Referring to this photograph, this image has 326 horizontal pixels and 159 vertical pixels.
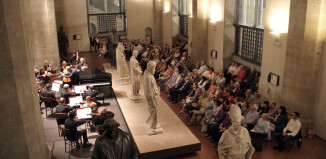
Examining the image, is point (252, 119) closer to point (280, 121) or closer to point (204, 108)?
point (280, 121)

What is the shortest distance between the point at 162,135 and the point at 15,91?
4.45 metres

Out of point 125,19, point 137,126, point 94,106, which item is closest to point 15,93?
point 94,106

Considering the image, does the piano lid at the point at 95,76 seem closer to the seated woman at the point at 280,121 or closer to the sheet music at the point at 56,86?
the sheet music at the point at 56,86

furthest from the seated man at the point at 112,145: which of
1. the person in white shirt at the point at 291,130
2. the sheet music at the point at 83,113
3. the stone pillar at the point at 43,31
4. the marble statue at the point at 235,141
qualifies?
the stone pillar at the point at 43,31

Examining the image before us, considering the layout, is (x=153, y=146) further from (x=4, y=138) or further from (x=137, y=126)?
(x=4, y=138)

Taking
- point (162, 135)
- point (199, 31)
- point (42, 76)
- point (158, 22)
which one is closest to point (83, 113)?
point (162, 135)

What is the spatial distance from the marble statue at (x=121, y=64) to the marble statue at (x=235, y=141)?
10.2 metres

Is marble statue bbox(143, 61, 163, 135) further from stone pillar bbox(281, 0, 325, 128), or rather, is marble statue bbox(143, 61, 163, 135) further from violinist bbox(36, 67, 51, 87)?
violinist bbox(36, 67, 51, 87)

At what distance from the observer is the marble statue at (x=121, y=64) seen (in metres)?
14.8

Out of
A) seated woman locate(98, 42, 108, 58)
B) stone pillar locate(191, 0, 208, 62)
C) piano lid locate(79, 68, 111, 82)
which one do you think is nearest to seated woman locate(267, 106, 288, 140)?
piano lid locate(79, 68, 111, 82)

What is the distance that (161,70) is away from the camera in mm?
16672

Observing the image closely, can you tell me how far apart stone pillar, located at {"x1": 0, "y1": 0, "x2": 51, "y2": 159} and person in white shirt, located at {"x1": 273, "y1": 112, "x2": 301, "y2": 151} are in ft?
21.2

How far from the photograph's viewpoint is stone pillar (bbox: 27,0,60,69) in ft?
55.2

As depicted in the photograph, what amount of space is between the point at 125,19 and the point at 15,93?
69.7 feet
